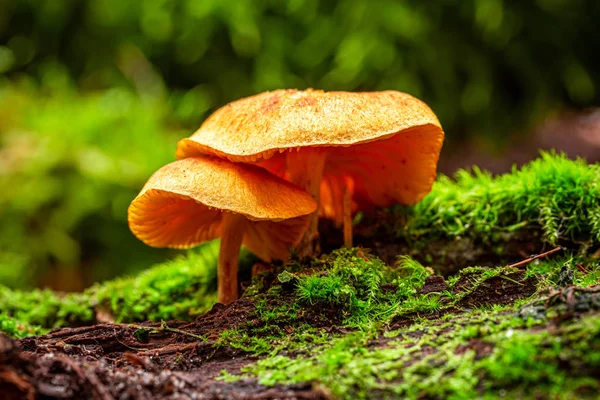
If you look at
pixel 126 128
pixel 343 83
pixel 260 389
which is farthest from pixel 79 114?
pixel 260 389

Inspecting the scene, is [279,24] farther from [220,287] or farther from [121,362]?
[121,362]

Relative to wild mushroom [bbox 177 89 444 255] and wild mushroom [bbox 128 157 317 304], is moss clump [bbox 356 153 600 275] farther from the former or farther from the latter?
wild mushroom [bbox 128 157 317 304]

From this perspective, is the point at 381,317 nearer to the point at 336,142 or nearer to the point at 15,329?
the point at 336,142

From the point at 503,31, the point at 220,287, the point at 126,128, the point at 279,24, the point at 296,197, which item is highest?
the point at 279,24

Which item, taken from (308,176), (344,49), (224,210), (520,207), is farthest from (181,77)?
(520,207)

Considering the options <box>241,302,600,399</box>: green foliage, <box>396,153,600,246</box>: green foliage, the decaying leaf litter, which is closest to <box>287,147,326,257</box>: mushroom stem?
the decaying leaf litter

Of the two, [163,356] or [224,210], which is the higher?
[224,210]

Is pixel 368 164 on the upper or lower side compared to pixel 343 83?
lower
